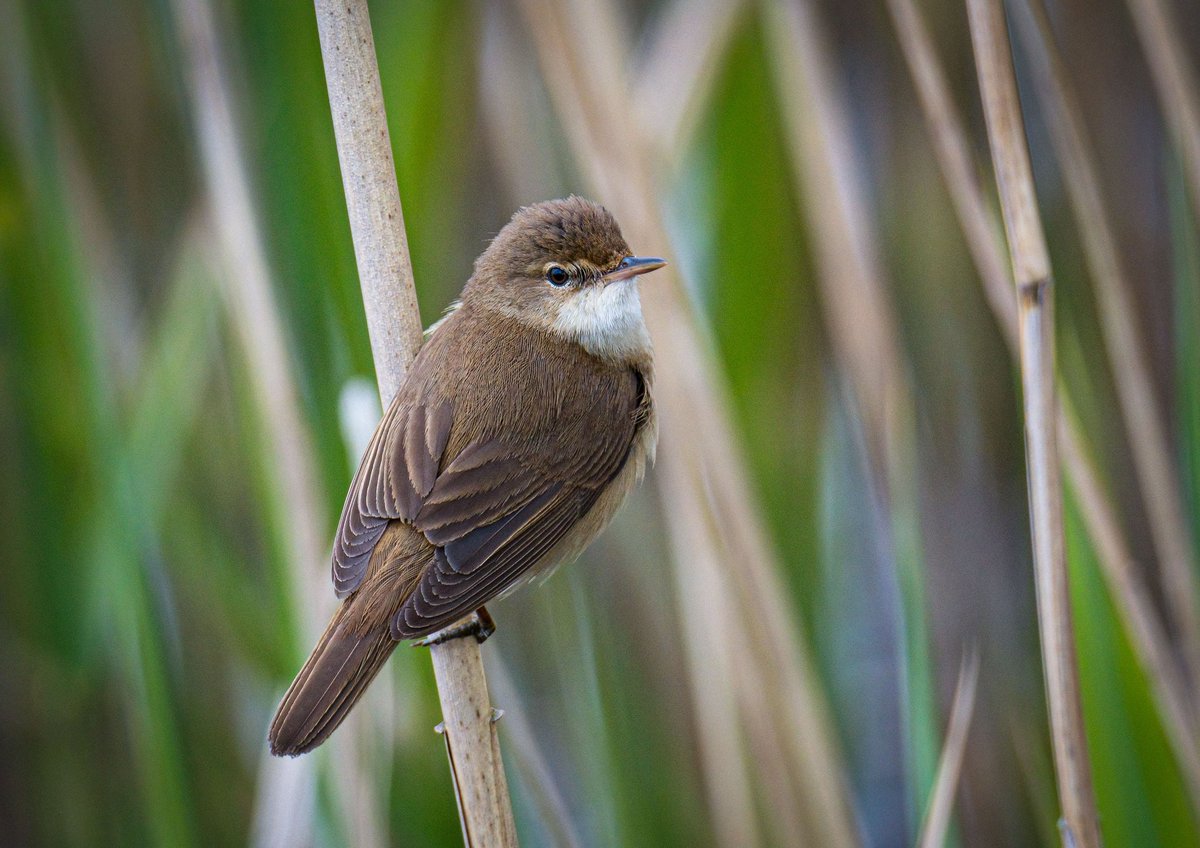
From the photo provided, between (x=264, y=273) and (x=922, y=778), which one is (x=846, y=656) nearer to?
(x=922, y=778)

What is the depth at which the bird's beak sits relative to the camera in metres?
2.01

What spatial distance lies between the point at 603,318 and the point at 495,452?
39cm

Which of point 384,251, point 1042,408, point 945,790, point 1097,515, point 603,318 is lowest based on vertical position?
point 945,790

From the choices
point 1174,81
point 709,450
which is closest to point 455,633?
point 709,450

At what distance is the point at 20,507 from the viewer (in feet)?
7.78

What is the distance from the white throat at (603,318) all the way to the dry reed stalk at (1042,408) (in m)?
0.80

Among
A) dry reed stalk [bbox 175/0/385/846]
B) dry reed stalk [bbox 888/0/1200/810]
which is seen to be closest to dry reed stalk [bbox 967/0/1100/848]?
dry reed stalk [bbox 888/0/1200/810]

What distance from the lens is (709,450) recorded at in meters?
2.09

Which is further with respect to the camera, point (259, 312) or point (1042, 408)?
point (259, 312)

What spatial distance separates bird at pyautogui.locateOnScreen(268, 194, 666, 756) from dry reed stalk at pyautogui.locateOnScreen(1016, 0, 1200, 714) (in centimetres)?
88

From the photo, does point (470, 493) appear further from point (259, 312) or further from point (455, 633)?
point (259, 312)

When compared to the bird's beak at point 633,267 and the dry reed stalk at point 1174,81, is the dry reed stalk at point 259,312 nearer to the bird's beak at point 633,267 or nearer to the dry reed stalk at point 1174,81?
the bird's beak at point 633,267

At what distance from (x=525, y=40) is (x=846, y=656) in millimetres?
1702

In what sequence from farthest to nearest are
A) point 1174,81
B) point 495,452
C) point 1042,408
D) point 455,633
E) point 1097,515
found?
point 1174,81
point 495,452
point 1097,515
point 455,633
point 1042,408
